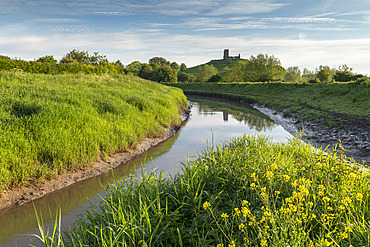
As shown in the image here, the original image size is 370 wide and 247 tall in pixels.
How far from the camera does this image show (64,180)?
7.56 metres

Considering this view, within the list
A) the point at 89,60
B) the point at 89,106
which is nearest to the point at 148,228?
the point at 89,106

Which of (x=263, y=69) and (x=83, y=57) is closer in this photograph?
(x=83, y=57)

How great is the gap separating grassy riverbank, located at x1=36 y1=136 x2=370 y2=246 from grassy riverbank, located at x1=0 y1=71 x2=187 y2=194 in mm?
3179

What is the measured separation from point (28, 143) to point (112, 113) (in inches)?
198

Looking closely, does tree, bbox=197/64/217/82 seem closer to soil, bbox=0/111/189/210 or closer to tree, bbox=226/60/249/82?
tree, bbox=226/60/249/82

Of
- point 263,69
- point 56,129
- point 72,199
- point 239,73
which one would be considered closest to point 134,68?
point 239,73

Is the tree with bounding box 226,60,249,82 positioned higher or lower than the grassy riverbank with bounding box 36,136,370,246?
higher

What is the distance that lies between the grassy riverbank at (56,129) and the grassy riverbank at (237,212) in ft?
10.4

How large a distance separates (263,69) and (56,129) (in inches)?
2615

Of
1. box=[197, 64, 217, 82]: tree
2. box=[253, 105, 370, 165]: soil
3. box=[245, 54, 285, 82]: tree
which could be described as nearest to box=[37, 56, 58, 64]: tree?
box=[253, 105, 370, 165]: soil

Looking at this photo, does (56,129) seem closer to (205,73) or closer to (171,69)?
(171,69)

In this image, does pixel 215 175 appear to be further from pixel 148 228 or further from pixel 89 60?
pixel 89 60

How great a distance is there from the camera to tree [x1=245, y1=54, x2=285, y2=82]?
66.4m

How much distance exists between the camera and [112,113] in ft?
39.4
